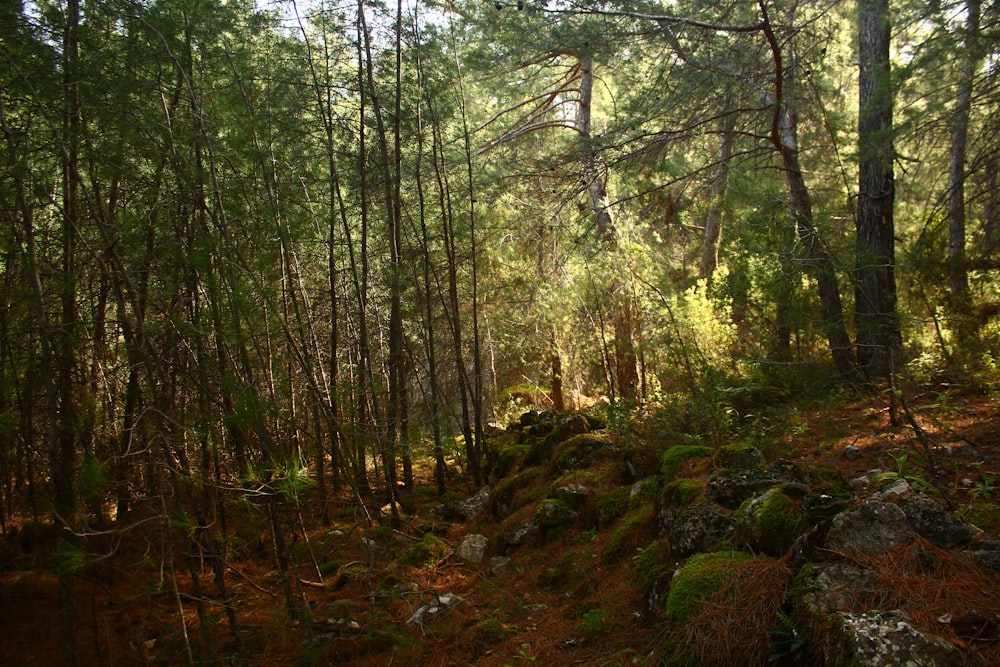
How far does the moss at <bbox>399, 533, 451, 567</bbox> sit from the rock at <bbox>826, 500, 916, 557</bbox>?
12.2 feet

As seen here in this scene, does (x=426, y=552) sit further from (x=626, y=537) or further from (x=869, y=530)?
(x=869, y=530)

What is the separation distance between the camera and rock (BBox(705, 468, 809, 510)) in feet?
12.3

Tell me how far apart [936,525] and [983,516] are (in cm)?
54

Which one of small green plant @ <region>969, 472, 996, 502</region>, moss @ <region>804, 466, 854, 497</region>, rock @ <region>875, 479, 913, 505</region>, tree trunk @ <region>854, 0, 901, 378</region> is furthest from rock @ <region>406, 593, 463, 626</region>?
tree trunk @ <region>854, 0, 901, 378</region>

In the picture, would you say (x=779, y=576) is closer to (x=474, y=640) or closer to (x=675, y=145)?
(x=474, y=640)

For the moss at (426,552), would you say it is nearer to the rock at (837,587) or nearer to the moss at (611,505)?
the moss at (611,505)

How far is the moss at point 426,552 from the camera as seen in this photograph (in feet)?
18.2

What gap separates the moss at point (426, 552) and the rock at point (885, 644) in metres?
3.91

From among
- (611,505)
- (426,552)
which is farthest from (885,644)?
Answer: (426,552)

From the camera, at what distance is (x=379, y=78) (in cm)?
686

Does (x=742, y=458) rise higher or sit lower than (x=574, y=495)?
higher

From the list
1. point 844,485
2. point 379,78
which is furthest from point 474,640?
point 379,78

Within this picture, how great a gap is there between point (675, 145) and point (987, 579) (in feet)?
21.7

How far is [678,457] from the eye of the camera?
16.3 feet
